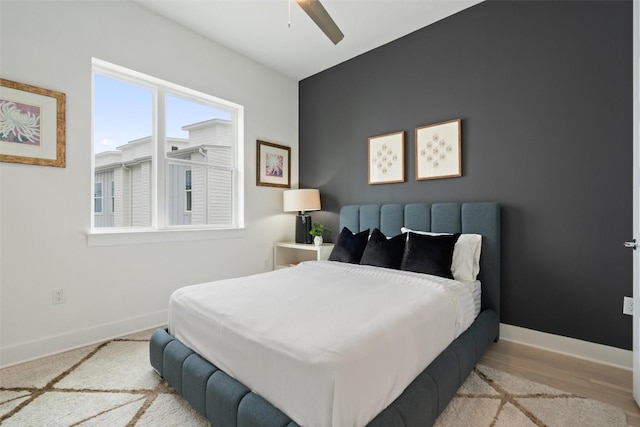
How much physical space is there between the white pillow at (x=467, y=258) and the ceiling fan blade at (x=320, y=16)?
186 cm

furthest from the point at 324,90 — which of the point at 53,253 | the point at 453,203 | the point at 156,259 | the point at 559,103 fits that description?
the point at 53,253

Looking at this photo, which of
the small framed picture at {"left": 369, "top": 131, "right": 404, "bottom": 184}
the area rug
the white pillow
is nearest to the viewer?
the area rug

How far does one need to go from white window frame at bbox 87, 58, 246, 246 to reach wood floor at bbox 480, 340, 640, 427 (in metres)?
2.83

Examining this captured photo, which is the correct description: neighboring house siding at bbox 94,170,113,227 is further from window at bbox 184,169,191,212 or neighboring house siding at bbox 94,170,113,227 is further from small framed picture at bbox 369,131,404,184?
small framed picture at bbox 369,131,404,184

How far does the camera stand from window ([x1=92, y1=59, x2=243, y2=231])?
279 cm

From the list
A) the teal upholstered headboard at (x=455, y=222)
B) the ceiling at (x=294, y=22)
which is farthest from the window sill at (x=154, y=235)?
the ceiling at (x=294, y=22)

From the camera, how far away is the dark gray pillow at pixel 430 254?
2.39 meters

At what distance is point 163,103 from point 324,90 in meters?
1.96

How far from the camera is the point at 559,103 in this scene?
7.80ft

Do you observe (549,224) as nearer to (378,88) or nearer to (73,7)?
(378,88)

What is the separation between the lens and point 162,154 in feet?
10.1

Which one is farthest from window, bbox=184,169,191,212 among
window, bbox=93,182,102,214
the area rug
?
the area rug

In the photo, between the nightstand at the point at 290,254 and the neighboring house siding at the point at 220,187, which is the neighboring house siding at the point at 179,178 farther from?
the nightstand at the point at 290,254

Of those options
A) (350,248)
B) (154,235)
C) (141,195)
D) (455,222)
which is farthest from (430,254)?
(141,195)
